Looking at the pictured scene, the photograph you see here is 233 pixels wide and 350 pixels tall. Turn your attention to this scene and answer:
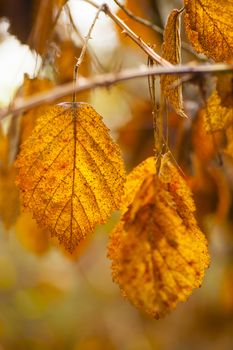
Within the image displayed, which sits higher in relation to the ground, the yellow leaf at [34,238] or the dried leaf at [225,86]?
the yellow leaf at [34,238]

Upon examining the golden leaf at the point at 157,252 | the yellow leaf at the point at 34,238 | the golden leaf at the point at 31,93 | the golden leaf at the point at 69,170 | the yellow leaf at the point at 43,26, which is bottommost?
the golden leaf at the point at 157,252

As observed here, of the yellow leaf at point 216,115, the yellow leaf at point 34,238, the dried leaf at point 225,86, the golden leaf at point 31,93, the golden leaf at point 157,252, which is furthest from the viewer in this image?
the yellow leaf at point 34,238

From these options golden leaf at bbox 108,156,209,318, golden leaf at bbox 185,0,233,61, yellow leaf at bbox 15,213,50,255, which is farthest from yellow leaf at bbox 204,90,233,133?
yellow leaf at bbox 15,213,50,255

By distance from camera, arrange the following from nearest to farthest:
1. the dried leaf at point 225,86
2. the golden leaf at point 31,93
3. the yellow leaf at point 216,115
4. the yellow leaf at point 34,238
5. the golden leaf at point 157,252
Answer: the golden leaf at point 157,252 → the dried leaf at point 225,86 → the yellow leaf at point 216,115 → the golden leaf at point 31,93 → the yellow leaf at point 34,238

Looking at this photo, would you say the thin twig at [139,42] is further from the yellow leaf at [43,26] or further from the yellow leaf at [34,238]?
the yellow leaf at [34,238]

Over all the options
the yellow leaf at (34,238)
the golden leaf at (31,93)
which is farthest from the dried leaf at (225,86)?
the yellow leaf at (34,238)

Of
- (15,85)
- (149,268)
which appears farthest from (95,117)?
(15,85)
